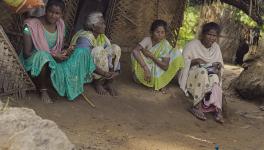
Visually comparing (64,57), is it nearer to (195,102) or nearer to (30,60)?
(30,60)

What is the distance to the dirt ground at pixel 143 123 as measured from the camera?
548 centimetres

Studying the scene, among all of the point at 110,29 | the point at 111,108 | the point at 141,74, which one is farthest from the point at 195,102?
the point at 110,29

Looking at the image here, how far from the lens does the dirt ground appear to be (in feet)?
18.0

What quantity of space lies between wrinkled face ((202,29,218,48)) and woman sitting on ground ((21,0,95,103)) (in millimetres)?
1886

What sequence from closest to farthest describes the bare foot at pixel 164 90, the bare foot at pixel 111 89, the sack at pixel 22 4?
1. the sack at pixel 22 4
2. the bare foot at pixel 111 89
3. the bare foot at pixel 164 90

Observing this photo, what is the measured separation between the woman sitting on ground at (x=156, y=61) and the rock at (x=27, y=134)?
440 centimetres

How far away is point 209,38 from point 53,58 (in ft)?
8.05

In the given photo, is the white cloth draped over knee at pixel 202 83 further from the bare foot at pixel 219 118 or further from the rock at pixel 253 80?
the rock at pixel 253 80

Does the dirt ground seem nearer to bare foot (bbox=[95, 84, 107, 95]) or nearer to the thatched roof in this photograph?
bare foot (bbox=[95, 84, 107, 95])

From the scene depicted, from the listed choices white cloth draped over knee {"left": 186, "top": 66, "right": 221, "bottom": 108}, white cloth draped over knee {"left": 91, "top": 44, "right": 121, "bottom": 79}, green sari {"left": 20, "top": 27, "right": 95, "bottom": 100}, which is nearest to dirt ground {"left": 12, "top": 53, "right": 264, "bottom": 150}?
green sari {"left": 20, "top": 27, "right": 95, "bottom": 100}

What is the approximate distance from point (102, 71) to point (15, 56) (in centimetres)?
138

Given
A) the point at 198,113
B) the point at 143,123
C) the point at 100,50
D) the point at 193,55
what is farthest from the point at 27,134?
the point at 193,55

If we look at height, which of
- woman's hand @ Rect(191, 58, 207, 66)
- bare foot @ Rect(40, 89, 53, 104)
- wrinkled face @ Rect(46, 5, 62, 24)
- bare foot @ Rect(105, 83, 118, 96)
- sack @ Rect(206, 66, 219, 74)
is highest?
wrinkled face @ Rect(46, 5, 62, 24)

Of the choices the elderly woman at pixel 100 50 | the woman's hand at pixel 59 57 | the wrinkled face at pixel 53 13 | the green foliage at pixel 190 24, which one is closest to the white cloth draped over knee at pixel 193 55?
the elderly woman at pixel 100 50
